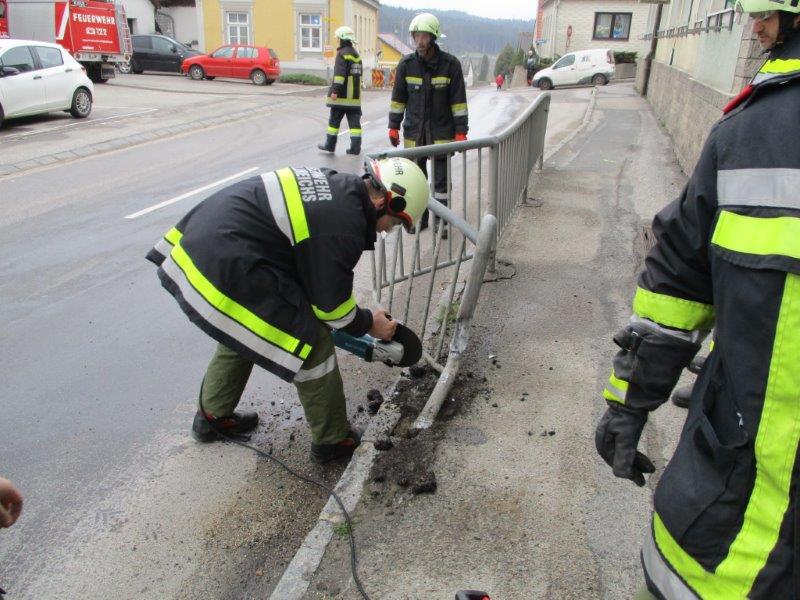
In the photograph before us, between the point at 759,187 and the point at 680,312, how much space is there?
1.26 feet

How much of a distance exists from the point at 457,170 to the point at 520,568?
8.45 metres

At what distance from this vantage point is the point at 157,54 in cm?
2912

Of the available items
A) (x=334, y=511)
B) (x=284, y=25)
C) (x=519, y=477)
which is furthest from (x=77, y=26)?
(x=519, y=477)

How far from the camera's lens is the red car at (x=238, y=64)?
90.9ft

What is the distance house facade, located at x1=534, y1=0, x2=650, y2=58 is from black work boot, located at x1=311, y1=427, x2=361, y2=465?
41442mm

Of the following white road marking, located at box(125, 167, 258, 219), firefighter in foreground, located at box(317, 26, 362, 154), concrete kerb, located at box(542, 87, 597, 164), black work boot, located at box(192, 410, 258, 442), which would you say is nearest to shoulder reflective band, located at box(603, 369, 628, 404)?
black work boot, located at box(192, 410, 258, 442)

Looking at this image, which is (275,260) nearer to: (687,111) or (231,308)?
(231,308)

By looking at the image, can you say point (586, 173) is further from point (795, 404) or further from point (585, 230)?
point (795, 404)

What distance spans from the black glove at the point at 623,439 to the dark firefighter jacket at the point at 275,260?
1371 mm

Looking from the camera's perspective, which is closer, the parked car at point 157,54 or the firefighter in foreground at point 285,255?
the firefighter in foreground at point 285,255

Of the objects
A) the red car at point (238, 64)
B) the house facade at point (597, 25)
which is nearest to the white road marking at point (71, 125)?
the red car at point (238, 64)

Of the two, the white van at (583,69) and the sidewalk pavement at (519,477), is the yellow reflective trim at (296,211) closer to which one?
the sidewalk pavement at (519,477)

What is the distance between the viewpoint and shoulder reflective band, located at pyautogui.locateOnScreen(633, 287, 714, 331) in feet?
5.13

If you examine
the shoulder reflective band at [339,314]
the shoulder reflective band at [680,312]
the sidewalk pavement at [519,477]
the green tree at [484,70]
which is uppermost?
the shoulder reflective band at [680,312]
